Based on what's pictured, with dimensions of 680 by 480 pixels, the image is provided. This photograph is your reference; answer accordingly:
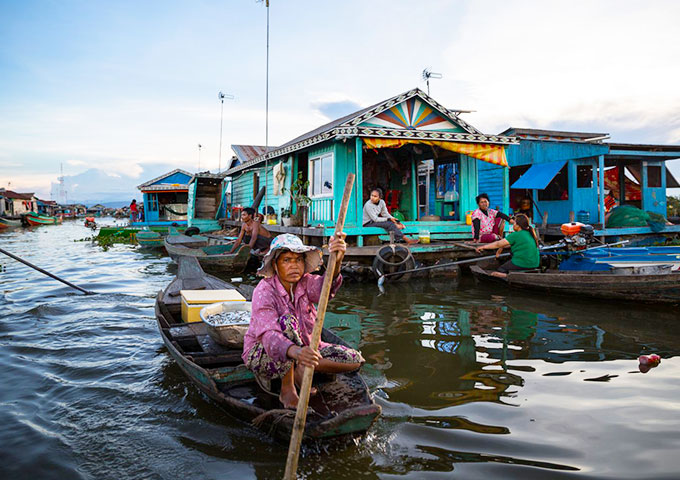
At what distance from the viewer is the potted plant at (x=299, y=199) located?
12.7m

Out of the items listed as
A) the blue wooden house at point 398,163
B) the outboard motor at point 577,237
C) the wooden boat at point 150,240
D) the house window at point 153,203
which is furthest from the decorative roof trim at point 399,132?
the house window at point 153,203

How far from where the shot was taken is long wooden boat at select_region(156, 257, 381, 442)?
118 inches

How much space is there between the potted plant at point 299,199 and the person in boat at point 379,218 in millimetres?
2319

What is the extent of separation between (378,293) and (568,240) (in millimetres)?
4165

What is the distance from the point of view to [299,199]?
1280 cm

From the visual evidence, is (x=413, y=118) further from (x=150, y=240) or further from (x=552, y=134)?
(x=150, y=240)

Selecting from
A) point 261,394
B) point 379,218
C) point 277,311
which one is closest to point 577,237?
point 379,218

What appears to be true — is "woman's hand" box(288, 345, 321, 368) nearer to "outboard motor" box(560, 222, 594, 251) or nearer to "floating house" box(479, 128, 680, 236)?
"outboard motor" box(560, 222, 594, 251)

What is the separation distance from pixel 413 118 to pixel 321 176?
3.07m

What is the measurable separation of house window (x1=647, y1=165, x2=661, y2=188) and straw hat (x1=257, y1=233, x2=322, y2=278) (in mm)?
17803

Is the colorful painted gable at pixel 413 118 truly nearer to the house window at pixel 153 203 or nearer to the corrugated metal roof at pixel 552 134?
the corrugated metal roof at pixel 552 134

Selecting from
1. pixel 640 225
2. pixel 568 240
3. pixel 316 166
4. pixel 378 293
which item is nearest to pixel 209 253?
pixel 316 166

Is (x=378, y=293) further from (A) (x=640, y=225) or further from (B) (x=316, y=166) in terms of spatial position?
(A) (x=640, y=225)

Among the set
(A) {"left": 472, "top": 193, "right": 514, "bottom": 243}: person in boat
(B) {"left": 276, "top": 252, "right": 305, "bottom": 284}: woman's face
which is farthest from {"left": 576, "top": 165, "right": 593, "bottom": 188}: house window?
(B) {"left": 276, "top": 252, "right": 305, "bottom": 284}: woman's face
